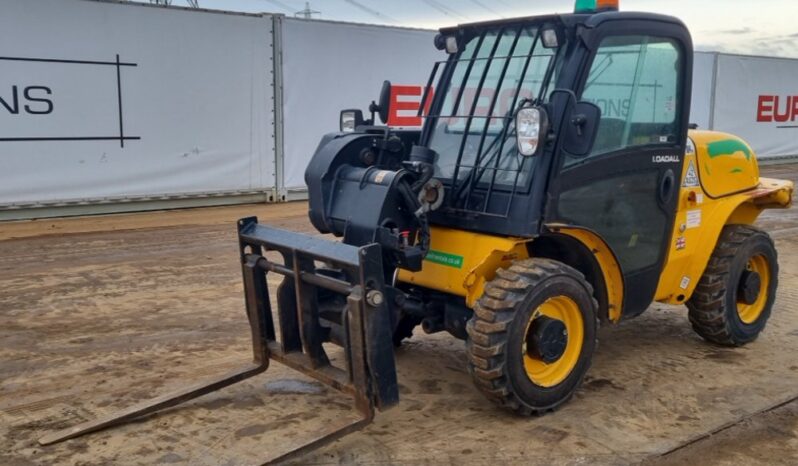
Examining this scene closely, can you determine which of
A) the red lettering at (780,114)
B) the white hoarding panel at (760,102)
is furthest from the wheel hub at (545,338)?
the red lettering at (780,114)

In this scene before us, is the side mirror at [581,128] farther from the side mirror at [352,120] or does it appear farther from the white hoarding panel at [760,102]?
→ the white hoarding panel at [760,102]

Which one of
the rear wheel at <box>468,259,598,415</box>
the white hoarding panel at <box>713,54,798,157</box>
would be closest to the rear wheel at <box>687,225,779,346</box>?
the rear wheel at <box>468,259,598,415</box>

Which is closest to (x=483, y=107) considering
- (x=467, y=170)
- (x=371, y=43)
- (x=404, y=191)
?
(x=467, y=170)

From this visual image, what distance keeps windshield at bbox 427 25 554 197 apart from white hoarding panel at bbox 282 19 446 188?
743cm

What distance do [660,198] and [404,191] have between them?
172cm

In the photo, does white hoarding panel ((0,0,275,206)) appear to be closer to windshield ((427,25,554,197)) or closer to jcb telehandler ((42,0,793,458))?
jcb telehandler ((42,0,793,458))

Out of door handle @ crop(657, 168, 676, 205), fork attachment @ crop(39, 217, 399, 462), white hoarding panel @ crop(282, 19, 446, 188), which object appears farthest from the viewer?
white hoarding panel @ crop(282, 19, 446, 188)

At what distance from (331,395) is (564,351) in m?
1.34

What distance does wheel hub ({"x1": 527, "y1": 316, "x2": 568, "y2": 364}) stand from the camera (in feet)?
13.5

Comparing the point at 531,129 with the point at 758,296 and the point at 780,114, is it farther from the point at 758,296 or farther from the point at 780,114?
the point at 780,114

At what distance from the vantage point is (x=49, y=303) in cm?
646

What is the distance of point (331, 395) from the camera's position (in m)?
4.54

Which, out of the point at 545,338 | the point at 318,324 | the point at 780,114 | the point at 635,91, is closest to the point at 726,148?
the point at 635,91

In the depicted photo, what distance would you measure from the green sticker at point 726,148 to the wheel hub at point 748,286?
0.82 m
